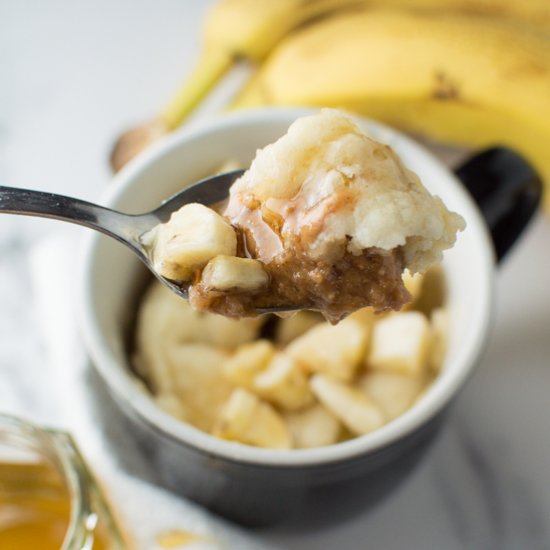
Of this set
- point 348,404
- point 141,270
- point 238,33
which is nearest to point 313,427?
point 348,404

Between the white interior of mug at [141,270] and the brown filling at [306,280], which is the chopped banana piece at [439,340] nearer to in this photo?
the white interior of mug at [141,270]

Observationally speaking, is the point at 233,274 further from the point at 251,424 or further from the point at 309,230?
the point at 251,424

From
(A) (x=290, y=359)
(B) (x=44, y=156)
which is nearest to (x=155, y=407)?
(A) (x=290, y=359)

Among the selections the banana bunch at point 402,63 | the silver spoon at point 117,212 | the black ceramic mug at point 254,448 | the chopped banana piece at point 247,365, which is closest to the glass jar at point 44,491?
the black ceramic mug at point 254,448

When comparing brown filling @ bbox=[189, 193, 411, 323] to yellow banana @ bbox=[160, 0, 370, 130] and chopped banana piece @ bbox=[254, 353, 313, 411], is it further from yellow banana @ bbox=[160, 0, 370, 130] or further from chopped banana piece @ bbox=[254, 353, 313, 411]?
yellow banana @ bbox=[160, 0, 370, 130]

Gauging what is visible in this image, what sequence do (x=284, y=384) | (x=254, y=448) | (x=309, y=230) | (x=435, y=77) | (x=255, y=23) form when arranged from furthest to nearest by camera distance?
1. (x=255, y=23)
2. (x=435, y=77)
3. (x=284, y=384)
4. (x=254, y=448)
5. (x=309, y=230)

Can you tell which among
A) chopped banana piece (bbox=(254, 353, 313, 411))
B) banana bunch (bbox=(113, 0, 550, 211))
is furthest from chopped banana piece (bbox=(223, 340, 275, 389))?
banana bunch (bbox=(113, 0, 550, 211))
